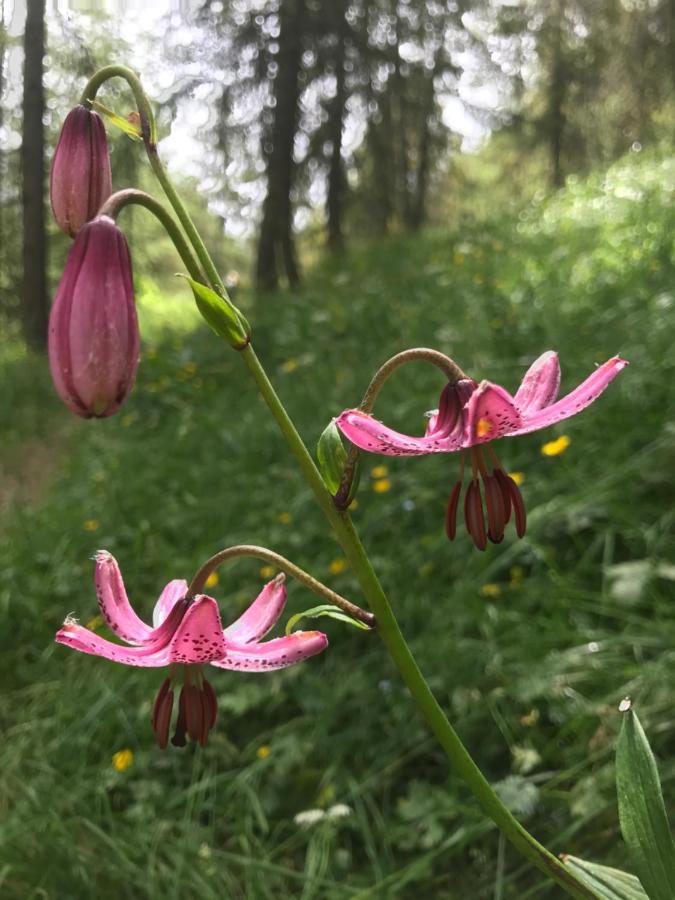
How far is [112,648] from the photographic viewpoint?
2.52 ft

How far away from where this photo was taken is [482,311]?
314cm

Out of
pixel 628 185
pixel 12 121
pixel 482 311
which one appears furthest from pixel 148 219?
pixel 482 311

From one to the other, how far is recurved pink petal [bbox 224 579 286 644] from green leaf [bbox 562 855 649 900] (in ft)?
1.26

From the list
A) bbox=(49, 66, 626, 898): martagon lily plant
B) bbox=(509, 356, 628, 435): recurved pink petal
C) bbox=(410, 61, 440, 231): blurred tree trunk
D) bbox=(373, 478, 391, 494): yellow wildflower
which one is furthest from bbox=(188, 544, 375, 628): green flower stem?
bbox=(410, 61, 440, 231): blurred tree trunk

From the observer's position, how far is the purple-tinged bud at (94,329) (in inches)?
25.7

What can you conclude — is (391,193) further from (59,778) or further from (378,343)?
(59,778)

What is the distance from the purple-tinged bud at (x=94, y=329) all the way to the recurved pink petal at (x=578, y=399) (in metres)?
0.34

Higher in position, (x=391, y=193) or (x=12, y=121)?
(x=12, y=121)

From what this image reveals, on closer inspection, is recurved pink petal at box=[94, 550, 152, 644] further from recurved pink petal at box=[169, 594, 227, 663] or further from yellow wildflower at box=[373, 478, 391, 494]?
yellow wildflower at box=[373, 478, 391, 494]

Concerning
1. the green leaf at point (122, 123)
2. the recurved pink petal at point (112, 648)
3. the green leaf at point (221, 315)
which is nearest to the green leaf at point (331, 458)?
the green leaf at point (221, 315)

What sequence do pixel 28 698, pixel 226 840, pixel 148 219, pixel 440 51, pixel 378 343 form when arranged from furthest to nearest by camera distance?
pixel 148 219
pixel 440 51
pixel 378 343
pixel 28 698
pixel 226 840

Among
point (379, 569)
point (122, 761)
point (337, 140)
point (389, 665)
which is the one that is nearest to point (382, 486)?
point (379, 569)

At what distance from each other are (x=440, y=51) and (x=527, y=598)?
22.7 feet

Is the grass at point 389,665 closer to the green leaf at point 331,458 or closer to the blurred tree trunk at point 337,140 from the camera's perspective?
the green leaf at point 331,458
